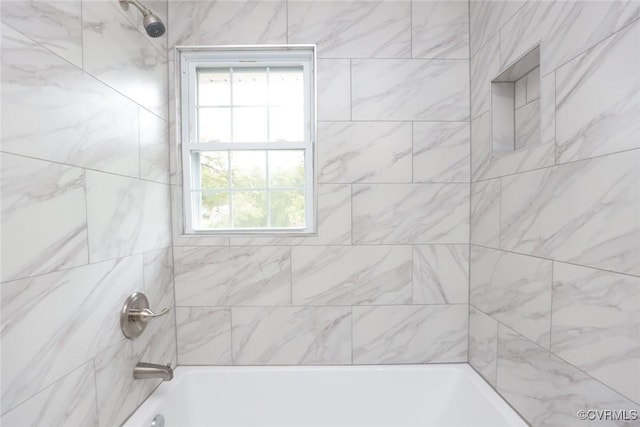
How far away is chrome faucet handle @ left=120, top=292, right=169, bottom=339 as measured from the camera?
3.95ft

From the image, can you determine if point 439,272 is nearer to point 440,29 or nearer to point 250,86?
point 440,29

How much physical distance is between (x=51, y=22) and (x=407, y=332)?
1.96 metres

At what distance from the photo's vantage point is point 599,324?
85 centimetres

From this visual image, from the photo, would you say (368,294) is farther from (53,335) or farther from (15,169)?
(15,169)

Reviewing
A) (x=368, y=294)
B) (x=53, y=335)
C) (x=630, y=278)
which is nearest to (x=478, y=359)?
(x=368, y=294)

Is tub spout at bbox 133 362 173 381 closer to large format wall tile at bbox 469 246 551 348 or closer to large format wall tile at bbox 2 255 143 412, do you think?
large format wall tile at bbox 2 255 143 412

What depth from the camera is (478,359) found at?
1.54 metres

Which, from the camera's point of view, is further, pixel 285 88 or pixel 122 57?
pixel 285 88

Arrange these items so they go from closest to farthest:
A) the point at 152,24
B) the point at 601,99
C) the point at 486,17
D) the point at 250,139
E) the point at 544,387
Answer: the point at 601,99
the point at 544,387
the point at 152,24
the point at 486,17
the point at 250,139

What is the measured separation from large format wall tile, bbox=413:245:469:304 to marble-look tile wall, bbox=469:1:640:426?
21cm

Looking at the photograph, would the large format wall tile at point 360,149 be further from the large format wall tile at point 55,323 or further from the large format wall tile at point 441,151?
the large format wall tile at point 55,323

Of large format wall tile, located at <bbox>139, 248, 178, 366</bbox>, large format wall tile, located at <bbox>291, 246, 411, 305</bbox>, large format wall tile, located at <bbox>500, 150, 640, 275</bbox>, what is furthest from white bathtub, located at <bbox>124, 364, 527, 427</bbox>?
large format wall tile, located at <bbox>500, 150, 640, 275</bbox>

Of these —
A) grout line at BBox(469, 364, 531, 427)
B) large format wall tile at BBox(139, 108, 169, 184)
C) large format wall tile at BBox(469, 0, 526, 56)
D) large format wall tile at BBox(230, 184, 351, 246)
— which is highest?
large format wall tile at BBox(469, 0, 526, 56)

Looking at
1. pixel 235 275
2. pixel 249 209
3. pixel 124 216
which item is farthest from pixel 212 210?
pixel 124 216
